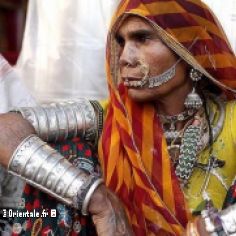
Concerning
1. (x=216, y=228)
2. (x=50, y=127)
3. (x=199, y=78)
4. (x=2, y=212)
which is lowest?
(x=2, y=212)

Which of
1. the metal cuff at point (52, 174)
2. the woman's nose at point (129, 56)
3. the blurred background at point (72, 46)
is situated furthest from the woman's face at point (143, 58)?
the blurred background at point (72, 46)

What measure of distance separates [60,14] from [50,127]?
0.74 m

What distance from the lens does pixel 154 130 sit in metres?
2.12

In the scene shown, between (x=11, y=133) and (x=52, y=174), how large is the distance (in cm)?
22

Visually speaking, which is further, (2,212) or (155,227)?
(2,212)

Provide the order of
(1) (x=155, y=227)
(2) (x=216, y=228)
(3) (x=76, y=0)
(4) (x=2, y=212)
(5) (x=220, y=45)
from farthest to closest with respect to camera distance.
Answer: (3) (x=76, y=0)
(4) (x=2, y=212)
(5) (x=220, y=45)
(1) (x=155, y=227)
(2) (x=216, y=228)

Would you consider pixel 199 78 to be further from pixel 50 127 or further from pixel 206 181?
pixel 50 127

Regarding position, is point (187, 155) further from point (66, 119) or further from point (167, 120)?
point (66, 119)

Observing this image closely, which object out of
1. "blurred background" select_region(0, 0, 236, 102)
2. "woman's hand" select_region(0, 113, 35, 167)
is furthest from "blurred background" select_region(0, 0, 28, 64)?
"woman's hand" select_region(0, 113, 35, 167)

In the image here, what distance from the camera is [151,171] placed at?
2049 mm

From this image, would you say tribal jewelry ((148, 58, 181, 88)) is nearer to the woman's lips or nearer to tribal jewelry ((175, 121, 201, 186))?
the woman's lips

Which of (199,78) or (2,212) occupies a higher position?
(199,78)

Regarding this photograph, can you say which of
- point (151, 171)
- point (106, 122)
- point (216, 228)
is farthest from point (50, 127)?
point (216, 228)

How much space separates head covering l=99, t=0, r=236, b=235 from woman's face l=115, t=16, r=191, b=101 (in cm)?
3
